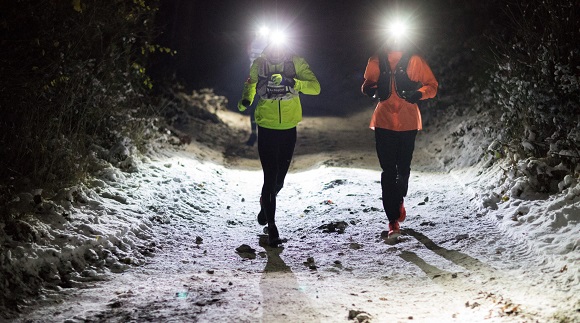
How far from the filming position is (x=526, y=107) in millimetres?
7938

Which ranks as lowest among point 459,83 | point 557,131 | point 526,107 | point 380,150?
point 380,150

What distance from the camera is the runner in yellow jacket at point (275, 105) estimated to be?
20.8 feet

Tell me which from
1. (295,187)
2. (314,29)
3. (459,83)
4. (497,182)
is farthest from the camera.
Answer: (314,29)

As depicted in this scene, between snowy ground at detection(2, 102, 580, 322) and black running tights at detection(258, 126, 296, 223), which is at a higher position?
black running tights at detection(258, 126, 296, 223)

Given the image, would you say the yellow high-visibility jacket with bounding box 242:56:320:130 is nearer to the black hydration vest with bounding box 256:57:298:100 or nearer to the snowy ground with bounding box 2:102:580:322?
the black hydration vest with bounding box 256:57:298:100

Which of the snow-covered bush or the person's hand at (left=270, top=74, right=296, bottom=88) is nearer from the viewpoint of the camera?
the person's hand at (left=270, top=74, right=296, bottom=88)

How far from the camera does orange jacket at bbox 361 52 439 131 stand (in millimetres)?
6309

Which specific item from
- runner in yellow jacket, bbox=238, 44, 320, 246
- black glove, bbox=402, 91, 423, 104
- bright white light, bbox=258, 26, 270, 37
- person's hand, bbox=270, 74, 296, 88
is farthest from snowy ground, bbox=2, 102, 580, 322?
bright white light, bbox=258, 26, 270, 37

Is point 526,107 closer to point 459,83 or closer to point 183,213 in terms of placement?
point 183,213

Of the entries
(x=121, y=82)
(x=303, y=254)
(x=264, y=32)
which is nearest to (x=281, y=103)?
(x=303, y=254)

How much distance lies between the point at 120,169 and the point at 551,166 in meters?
5.87

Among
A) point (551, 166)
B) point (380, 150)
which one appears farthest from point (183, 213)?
point (551, 166)

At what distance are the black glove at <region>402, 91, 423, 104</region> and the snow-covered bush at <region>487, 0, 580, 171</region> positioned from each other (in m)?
1.80

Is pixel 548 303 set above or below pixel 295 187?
below
